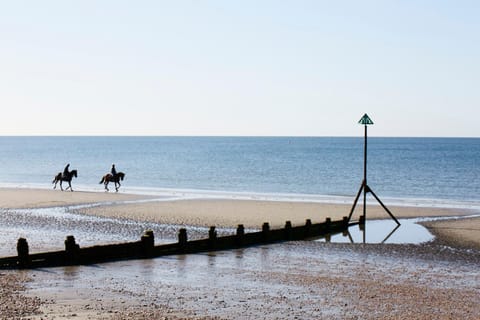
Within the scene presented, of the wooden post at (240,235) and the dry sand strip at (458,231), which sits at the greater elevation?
the wooden post at (240,235)

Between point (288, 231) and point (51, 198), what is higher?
point (51, 198)

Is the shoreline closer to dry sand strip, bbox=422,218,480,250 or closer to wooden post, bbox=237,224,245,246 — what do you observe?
dry sand strip, bbox=422,218,480,250

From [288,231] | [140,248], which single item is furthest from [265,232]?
[140,248]

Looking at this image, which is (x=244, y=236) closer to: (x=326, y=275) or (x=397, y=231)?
(x=326, y=275)

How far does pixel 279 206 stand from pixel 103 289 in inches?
1032

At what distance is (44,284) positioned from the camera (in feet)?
50.1

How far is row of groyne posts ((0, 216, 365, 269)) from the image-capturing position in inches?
678

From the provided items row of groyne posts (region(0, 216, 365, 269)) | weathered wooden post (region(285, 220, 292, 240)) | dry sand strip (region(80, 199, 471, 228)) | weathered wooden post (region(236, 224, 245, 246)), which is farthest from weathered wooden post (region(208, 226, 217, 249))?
dry sand strip (region(80, 199, 471, 228))

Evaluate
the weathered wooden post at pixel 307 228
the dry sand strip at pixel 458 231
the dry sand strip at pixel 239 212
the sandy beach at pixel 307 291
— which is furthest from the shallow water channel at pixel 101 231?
the sandy beach at pixel 307 291

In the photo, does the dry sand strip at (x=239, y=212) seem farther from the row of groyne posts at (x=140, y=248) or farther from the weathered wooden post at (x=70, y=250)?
the weathered wooden post at (x=70, y=250)

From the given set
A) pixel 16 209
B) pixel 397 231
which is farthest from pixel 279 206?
pixel 16 209

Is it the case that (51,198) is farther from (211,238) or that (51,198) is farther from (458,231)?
(458,231)

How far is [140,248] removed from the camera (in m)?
19.7

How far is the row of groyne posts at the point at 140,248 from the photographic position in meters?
17.2
